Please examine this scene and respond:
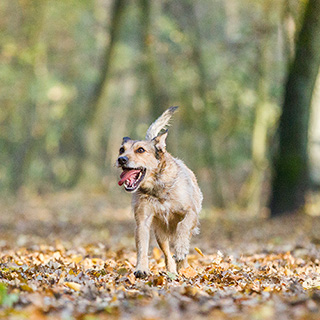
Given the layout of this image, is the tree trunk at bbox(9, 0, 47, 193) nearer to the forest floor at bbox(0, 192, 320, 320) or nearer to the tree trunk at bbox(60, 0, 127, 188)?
the tree trunk at bbox(60, 0, 127, 188)

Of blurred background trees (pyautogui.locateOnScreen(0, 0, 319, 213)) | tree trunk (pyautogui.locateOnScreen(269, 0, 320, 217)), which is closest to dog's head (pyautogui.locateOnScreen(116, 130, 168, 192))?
tree trunk (pyautogui.locateOnScreen(269, 0, 320, 217))

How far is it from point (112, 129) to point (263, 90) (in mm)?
20892

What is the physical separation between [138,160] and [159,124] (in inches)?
38.7

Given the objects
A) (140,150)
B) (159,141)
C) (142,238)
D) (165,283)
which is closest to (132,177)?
(140,150)

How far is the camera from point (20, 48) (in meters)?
26.5

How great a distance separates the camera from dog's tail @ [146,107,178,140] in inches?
300

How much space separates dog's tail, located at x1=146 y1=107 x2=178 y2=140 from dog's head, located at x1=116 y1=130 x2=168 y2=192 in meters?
0.41

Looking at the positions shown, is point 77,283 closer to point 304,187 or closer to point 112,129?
point 304,187

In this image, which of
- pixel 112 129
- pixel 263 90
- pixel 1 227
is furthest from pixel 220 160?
pixel 112 129

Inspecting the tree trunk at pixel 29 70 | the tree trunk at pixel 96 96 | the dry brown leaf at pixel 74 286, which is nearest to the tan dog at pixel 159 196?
the dry brown leaf at pixel 74 286

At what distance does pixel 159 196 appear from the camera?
7047 millimetres

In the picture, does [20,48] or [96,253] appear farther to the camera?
[20,48]

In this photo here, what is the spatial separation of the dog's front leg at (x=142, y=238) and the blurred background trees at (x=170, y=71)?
11.5 m

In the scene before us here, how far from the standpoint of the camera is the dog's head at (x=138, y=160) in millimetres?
6805
